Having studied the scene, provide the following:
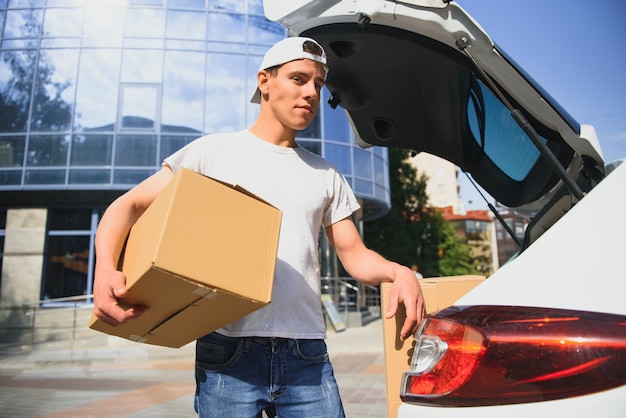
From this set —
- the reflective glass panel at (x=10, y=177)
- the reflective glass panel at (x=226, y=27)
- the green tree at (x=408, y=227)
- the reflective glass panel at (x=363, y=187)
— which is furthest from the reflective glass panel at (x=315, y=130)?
the green tree at (x=408, y=227)

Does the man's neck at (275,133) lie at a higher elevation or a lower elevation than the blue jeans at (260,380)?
higher

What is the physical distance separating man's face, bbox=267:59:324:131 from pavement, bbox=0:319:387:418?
12.8 ft

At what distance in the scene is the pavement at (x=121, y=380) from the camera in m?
5.18

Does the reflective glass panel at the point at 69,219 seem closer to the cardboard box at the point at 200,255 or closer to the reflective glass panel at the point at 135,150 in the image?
the reflective glass panel at the point at 135,150

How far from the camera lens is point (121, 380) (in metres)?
7.30

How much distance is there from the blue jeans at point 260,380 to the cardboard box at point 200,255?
6.5 inches

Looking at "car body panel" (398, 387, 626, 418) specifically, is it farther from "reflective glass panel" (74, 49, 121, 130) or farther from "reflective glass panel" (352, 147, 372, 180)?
"reflective glass panel" (352, 147, 372, 180)

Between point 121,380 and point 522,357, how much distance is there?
7.52 metres

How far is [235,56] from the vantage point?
15336mm

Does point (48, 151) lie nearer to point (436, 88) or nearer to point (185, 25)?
point (185, 25)

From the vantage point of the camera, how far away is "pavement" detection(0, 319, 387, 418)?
518 cm

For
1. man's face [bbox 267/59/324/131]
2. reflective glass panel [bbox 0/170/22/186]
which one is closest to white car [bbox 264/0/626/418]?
man's face [bbox 267/59/324/131]

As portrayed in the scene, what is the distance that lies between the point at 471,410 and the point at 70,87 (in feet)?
52.5

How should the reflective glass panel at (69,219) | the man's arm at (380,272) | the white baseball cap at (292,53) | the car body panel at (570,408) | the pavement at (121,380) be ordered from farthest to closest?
the reflective glass panel at (69,219) < the pavement at (121,380) < the white baseball cap at (292,53) < the man's arm at (380,272) < the car body panel at (570,408)
